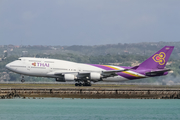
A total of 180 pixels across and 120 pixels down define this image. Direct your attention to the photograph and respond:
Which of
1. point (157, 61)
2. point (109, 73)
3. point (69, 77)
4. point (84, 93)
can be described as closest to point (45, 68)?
point (69, 77)

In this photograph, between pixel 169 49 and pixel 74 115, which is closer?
pixel 74 115

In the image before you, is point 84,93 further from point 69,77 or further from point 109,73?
point 109,73

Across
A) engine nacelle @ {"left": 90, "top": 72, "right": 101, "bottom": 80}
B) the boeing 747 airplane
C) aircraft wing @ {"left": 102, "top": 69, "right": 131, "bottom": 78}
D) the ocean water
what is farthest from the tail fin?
the ocean water

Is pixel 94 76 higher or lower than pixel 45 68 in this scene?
lower

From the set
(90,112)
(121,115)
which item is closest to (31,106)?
(90,112)

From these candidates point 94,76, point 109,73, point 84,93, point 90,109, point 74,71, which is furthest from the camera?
point 74,71

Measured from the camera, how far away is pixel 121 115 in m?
58.1

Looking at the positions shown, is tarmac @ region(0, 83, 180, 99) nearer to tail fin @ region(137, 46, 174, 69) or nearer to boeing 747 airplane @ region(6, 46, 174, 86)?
boeing 747 airplane @ region(6, 46, 174, 86)

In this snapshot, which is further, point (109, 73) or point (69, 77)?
point (109, 73)

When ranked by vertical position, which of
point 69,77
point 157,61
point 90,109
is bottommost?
point 90,109

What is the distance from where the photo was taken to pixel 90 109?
62312 mm

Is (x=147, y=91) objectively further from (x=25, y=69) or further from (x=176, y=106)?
(x=25, y=69)

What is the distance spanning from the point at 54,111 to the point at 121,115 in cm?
873

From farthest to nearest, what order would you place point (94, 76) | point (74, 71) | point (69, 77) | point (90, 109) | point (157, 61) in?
point (157, 61), point (74, 71), point (94, 76), point (69, 77), point (90, 109)
